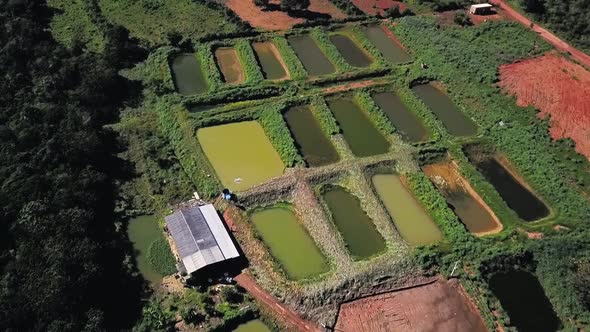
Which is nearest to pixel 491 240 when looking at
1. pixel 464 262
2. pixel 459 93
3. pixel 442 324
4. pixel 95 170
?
pixel 464 262

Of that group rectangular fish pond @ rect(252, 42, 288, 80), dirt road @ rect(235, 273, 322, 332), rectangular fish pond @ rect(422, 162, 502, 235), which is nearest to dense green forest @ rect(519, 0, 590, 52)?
rectangular fish pond @ rect(422, 162, 502, 235)

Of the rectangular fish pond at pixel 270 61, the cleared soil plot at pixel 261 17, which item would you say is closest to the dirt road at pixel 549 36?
the cleared soil plot at pixel 261 17

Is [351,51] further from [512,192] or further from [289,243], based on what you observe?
[289,243]

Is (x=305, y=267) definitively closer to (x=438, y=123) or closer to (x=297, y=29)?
(x=438, y=123)

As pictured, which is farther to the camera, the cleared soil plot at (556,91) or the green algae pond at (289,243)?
the cleared soil plot at (556,91)

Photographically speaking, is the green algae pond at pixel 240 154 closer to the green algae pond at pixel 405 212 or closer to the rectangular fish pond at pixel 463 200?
the green algae pond at pixel 405 212

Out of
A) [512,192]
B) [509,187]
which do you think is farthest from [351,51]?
[512,192]

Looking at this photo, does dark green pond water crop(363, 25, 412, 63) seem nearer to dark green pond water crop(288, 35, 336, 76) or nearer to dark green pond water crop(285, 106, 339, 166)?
dark green pond water crop(288, 35, 336, 76)
